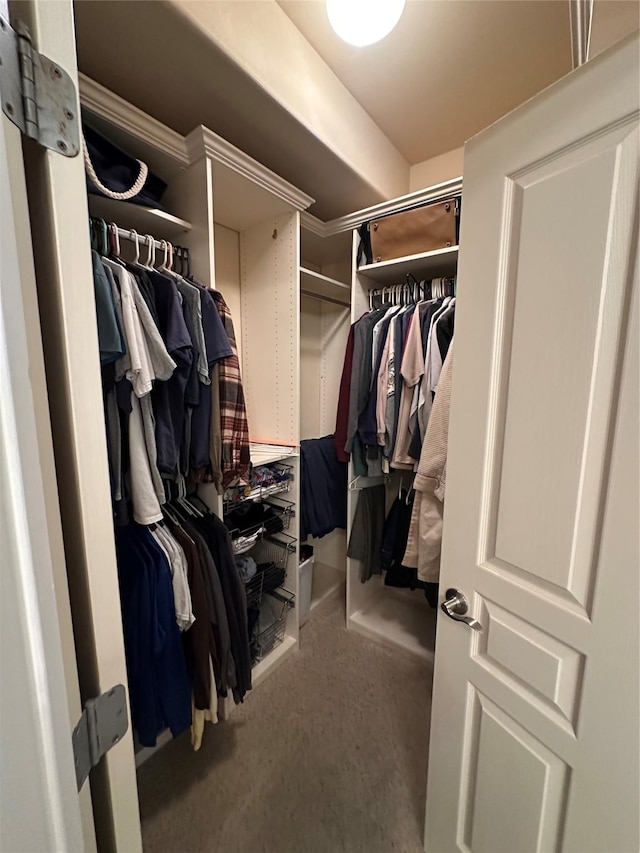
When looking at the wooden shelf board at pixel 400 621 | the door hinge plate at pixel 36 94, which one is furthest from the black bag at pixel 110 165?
the wooden shelf board at pixel 400 621

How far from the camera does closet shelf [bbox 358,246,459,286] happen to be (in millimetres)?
1583

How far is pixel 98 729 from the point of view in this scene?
47cm

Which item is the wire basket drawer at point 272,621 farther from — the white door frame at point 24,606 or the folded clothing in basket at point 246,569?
the white door frame at point 24,606

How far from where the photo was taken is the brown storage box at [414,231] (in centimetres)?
153

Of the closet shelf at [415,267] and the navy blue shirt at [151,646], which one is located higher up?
the closet shelf at [415,267]

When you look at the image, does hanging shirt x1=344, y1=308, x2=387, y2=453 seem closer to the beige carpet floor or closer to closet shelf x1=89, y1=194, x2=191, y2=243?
closet shelf x1=89, y1=194, x2=191, y2=243

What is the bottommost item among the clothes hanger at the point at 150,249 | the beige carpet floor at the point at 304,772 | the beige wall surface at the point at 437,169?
the beige carpet floor at the point at 304,772

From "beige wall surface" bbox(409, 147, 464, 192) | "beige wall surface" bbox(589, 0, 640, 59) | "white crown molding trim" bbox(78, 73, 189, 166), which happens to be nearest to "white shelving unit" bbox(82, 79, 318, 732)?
"white crown molding trim" bbox(78, 73, 189, 166)

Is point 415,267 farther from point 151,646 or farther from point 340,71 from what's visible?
point 151,646

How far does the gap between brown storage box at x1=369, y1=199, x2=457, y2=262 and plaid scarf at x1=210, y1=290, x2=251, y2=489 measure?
3.00ft

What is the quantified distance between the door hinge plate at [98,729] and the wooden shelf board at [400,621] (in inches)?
72.6

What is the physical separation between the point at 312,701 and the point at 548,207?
81.7 inches

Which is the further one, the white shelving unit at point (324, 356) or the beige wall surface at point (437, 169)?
the white shelving unit at point (324, 356)

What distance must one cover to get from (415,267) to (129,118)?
4.25 feet
